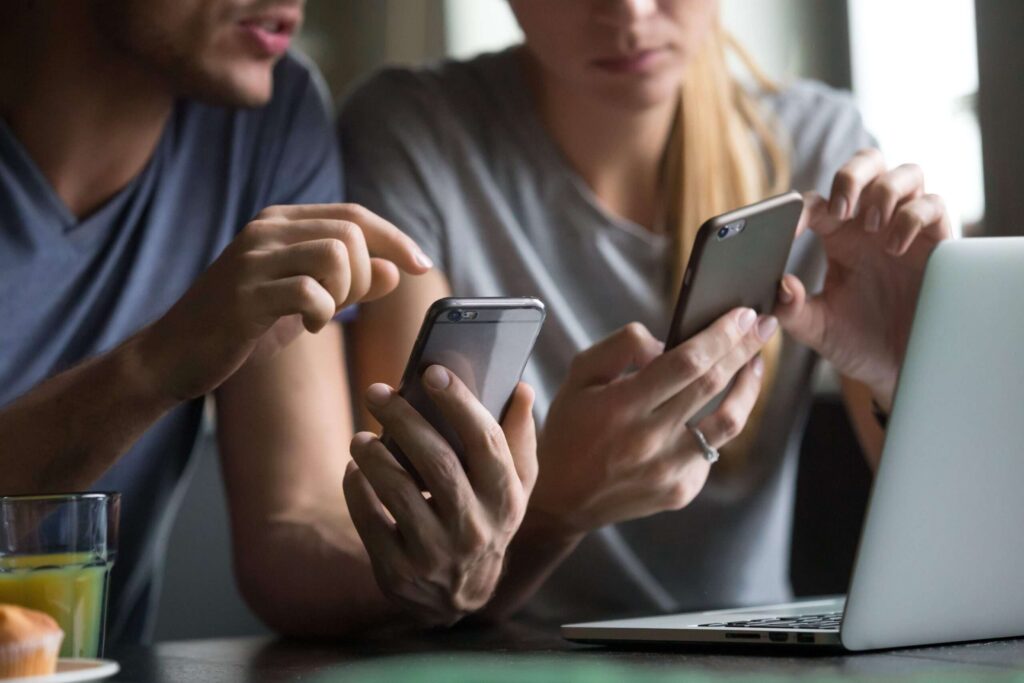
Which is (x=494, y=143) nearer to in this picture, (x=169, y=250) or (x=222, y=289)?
(x=169, y=250)

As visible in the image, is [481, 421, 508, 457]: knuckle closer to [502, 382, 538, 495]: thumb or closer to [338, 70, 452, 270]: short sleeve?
[502, 382, 538, 495]: thumb

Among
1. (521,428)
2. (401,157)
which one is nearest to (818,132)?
(401,157)

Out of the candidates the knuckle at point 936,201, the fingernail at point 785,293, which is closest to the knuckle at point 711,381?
the fingernail at point 785,293

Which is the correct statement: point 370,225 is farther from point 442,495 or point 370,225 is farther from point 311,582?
point 311,582

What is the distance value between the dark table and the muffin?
0.11m

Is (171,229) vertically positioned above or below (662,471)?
above

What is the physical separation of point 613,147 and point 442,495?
662mm

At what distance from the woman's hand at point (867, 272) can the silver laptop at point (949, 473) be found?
0.37 meters

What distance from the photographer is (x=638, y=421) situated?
98 centimetres

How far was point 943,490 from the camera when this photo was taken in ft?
2.21

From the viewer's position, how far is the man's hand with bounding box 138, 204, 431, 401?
0.73m

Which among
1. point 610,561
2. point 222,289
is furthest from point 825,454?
point 222,289

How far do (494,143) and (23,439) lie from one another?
658 millimetres

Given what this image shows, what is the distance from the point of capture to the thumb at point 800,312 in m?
1.09
